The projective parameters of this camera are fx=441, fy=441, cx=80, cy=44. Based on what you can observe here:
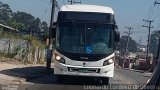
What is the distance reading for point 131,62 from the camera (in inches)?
4136

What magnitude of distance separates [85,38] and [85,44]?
28 centimetres

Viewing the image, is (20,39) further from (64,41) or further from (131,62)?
(131,62)

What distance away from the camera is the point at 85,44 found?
19391 mm

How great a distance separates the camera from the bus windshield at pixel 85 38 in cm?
1930

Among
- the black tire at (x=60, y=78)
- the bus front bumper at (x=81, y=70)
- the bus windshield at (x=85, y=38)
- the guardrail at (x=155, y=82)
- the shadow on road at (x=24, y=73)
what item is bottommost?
the shadow on road at (x=24, y=73)

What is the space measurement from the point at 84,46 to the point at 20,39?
26293 millimetres

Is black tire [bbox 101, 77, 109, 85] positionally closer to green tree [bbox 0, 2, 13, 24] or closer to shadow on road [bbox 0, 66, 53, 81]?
shadow on road [bbox 0, 66, 53, 81]

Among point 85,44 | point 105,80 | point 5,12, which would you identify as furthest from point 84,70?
point 5,12

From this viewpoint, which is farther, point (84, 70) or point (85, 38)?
point (85, 38)

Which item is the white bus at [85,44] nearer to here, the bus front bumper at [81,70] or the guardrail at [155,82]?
the bus front bumper at [81,70]

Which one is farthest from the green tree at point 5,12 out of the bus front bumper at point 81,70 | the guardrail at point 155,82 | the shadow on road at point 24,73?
the guardrail at point 155,82

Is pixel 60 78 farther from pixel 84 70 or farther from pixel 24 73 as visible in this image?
pixel 24 73

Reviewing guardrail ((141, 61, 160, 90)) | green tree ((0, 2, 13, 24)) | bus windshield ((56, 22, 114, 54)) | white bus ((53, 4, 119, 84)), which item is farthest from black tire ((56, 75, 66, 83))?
green tree ((0, 2, 13, 24))

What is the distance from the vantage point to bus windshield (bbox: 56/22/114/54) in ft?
63.3
